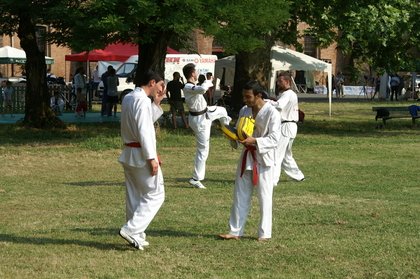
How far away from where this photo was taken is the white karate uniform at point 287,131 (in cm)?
1402

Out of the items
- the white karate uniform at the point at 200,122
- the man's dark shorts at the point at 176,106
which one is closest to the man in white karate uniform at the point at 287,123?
the white karate uniform at the point at 200,122

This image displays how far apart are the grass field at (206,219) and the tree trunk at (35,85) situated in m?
3.79

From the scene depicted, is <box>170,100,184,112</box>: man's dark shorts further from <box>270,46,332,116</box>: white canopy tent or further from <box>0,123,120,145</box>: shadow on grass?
<box>270,46,332,116</box>: white canopy tent

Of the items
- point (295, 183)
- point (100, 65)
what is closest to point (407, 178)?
point (295, 183)

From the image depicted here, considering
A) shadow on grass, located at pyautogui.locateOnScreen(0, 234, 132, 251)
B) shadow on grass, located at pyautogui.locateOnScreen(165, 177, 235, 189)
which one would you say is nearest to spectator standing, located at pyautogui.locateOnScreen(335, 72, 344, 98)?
shadow on grass, located at pyautogui.locateOnScreen(165, 177, 235, 189)

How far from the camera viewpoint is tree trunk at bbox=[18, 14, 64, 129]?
24.5 m

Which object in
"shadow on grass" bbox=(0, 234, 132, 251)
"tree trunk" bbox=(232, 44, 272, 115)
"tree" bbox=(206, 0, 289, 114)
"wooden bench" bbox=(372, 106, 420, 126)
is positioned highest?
"tree" bbox=(206, 0, 289, 114)

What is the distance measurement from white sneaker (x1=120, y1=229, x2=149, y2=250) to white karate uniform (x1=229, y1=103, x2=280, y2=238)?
110 centimetres

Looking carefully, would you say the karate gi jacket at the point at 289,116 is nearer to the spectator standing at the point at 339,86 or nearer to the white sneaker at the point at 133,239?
the white sneaker at the point at 133,239

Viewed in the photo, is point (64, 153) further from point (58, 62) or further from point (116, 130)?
point (58, 62)

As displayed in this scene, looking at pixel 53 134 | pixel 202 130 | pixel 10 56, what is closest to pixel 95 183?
pixel 202 130

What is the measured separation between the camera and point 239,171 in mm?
9664

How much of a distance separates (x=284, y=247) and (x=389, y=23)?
19.4 meters

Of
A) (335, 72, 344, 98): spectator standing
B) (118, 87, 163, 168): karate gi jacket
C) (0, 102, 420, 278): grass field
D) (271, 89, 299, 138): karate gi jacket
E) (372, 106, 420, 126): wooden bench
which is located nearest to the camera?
(0, 102, 420, 278): grass field
